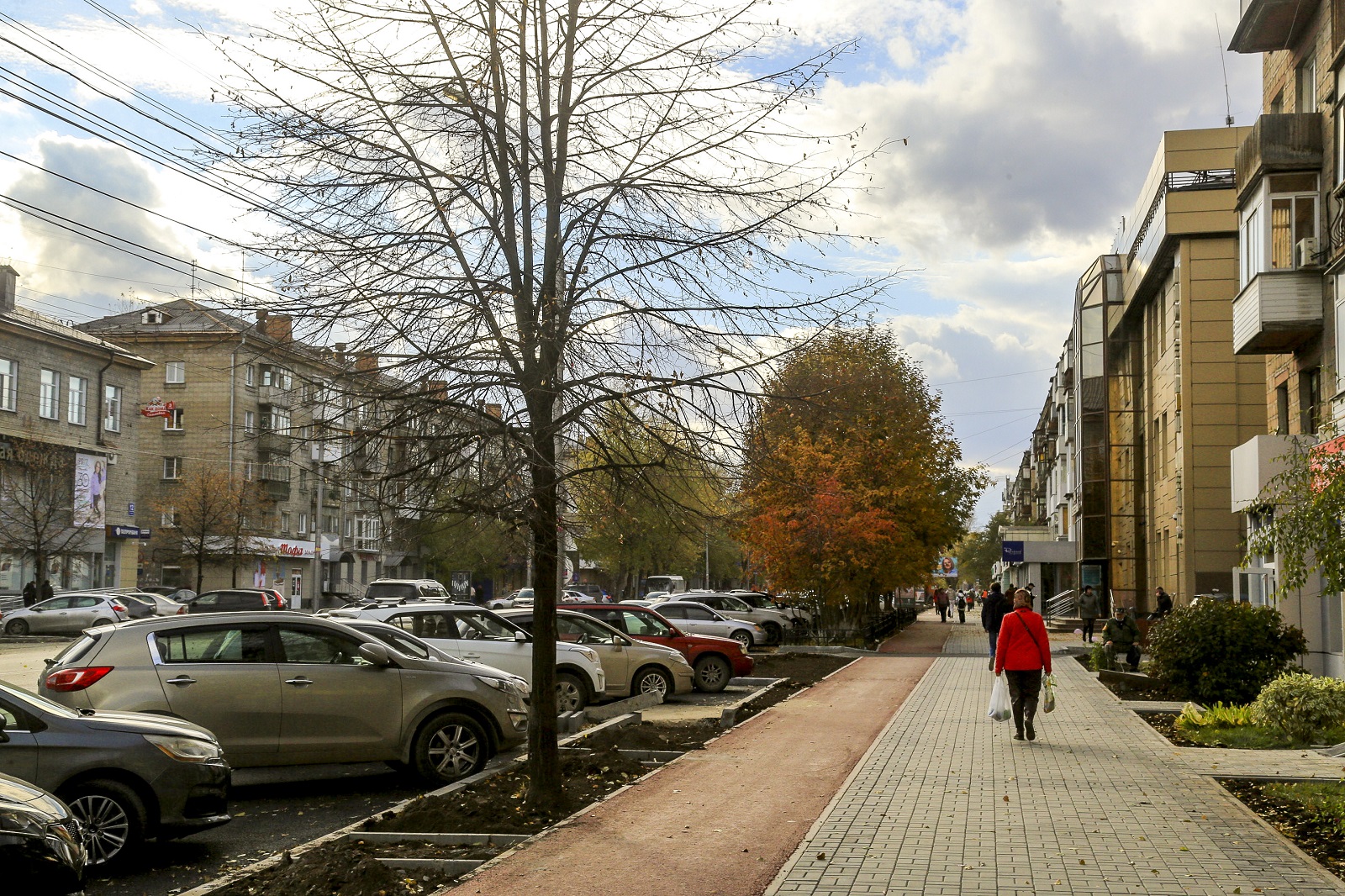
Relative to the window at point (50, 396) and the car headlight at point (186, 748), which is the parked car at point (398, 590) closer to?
the window at point (50, 396)

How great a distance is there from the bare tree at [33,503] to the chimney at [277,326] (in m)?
39.3

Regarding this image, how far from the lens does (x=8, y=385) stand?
46.0 m

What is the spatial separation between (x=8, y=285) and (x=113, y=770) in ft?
154

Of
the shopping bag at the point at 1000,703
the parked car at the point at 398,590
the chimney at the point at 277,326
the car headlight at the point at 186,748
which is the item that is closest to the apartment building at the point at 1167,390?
the shopping bag at the point at 1000,703

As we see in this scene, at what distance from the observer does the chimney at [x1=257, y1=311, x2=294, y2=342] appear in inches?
391

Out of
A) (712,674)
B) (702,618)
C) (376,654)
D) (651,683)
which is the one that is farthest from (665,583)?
(376,654)

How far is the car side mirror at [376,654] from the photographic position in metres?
11.5

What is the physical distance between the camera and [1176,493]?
40312 mm

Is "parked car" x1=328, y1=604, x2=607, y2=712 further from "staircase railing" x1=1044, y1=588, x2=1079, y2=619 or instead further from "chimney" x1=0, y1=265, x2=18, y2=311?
"staircase railing" x1=1044, y1=588, x2=1079, y2=619

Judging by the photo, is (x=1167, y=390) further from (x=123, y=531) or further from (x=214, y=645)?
(x=123, y=531)

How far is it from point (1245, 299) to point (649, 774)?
714 inches

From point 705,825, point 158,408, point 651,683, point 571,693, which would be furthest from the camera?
point 158,408

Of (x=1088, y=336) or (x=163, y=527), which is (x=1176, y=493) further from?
(x=163, y=527)

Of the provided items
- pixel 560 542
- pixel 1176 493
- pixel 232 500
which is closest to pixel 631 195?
pixel 560 542
